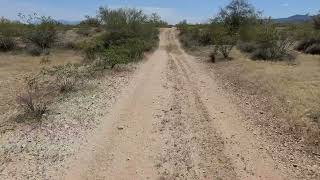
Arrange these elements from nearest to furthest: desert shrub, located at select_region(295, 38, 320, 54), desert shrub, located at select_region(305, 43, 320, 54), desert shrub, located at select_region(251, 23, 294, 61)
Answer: desert shrub, located at select_region(251, 23, 294, 61) → desert shrub, located at select_region(305, 43, 320, 54) → desert shrub, located at select_region(295, 38, 320, 54)

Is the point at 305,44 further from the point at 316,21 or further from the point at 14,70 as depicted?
the point at 14,70

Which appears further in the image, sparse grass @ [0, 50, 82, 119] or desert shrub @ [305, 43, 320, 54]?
desert shrub @ [305, 43, 320, 54]

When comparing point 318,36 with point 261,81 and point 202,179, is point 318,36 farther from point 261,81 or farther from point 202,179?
point 202,179

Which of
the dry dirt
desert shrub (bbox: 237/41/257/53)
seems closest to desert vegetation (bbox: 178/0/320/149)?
desert shrub (bbox: 237/41/257/53)

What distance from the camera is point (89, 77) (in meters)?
18.0

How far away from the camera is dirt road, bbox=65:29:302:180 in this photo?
299 inches

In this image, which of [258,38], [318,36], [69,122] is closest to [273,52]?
[258,38]

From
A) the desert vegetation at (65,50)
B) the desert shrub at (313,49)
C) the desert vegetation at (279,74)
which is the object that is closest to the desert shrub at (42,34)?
the desert vegetation at (65,50)

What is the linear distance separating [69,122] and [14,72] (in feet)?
46.3

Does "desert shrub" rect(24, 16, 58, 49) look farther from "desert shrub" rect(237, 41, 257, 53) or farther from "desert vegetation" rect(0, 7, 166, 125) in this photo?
"desert shrub" rect(237, 41, 257, 53)

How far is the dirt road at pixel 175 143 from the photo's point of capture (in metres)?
7.61

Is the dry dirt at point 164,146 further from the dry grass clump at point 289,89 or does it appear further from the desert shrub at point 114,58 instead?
the desert shrub at point 114,58

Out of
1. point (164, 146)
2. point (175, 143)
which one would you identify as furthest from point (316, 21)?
point (164, 146)

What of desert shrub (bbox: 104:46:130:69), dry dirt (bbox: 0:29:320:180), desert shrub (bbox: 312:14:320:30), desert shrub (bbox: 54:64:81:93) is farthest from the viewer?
desert shrub (bbox: 312:14:320:30)
